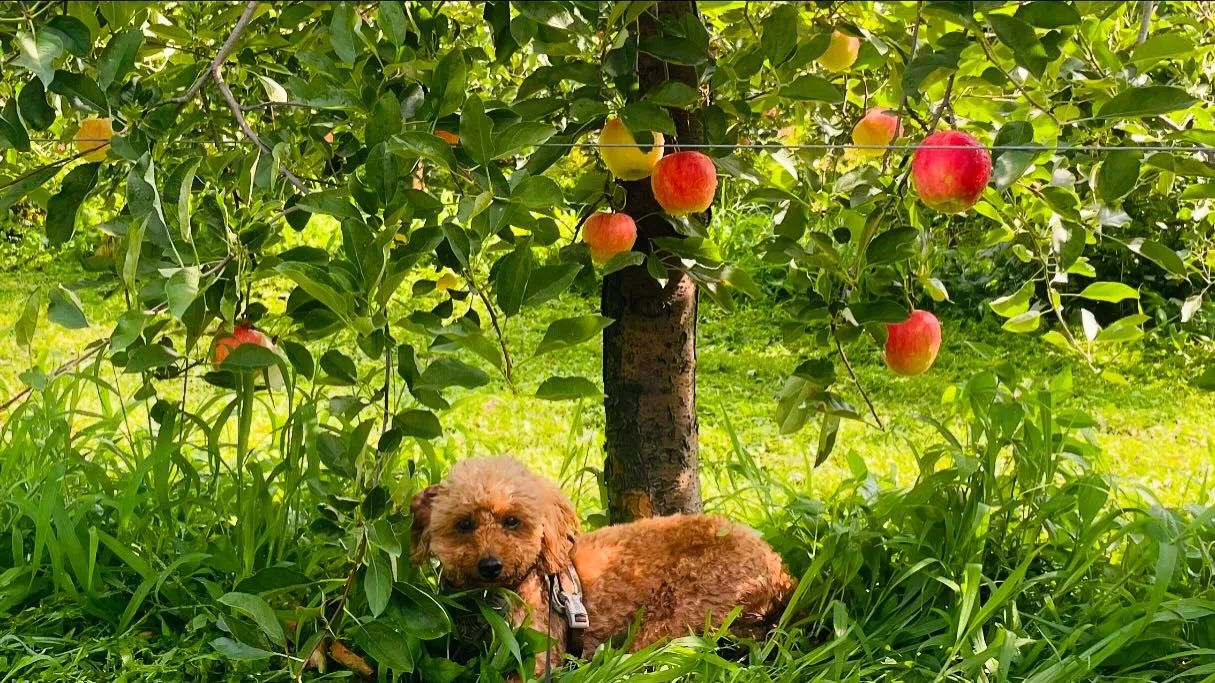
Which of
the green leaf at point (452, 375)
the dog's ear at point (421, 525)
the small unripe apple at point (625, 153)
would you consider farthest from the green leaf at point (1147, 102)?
the dog's ear at point (421, 525)

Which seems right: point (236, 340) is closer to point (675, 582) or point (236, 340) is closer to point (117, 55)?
point (117, 55)

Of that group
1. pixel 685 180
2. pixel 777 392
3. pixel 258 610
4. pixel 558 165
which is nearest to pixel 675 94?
pixel 685 180

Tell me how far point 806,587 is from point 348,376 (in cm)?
81

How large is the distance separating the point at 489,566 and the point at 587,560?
0.83 ft

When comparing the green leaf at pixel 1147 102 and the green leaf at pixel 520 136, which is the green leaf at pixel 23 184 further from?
the green leaf at pixel 1147 102

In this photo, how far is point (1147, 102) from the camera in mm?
1230

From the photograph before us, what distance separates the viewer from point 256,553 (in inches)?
74.2

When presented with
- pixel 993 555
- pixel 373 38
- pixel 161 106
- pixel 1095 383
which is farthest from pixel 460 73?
pixel 1095 383

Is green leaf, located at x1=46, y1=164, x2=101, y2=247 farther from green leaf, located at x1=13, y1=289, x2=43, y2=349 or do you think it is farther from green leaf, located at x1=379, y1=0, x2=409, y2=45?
green leaf, located at x1=379, y1=0, x2=409, y2=45

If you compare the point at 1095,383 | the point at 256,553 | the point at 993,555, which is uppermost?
the point at 256,553

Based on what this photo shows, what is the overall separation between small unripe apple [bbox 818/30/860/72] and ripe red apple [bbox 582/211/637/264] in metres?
0.37

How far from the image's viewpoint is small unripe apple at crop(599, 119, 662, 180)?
160cm

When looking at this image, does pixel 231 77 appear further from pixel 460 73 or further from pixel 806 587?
pixel 806 587

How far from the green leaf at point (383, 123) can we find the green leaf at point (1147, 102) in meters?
0.76
